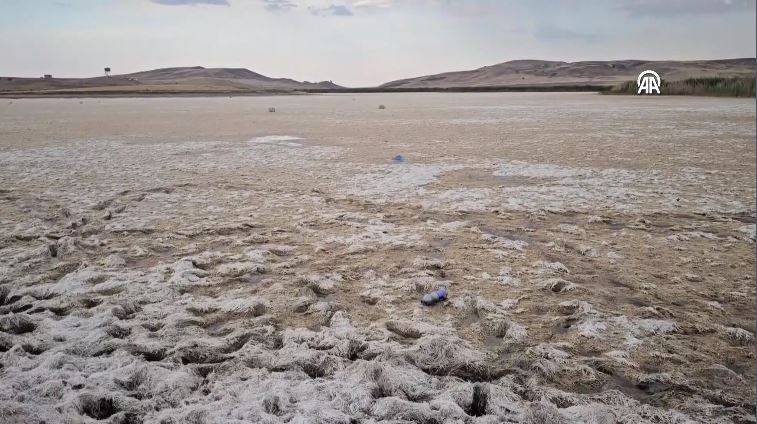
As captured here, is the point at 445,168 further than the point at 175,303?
Yes

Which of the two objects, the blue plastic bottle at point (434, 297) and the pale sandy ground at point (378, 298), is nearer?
the pale sandy ground at point (378, 298)

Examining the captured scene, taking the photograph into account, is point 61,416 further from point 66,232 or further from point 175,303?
point 66,232

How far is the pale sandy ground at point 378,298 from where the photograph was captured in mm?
1847

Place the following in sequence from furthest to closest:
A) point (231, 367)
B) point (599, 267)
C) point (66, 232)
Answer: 1. point (66, 232)
2. point (599, 267)
3. point (231, 367)

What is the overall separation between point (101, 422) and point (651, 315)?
250 centimetres

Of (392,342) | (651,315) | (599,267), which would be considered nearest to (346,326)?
(392,342)

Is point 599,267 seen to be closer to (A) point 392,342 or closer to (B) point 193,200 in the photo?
(A) point 392,342

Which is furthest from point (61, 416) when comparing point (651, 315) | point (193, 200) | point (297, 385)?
point (193, 200)

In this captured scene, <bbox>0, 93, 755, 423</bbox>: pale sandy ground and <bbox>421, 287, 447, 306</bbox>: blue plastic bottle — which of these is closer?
<bbox>0, 93, 755, 423</bbox>: pale sandy ground

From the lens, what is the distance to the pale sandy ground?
6.06 ft

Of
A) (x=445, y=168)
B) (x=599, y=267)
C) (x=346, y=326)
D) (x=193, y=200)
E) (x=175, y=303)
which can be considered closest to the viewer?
(x=346, y=326)

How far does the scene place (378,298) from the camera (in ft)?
9.06

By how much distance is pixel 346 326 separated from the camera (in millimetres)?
2422

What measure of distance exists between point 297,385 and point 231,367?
0.33 meters
